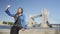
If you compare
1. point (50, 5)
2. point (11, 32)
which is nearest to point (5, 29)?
point (11, 32)

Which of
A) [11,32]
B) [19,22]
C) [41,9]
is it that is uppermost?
[41,9]

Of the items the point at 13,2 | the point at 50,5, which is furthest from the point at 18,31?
the point at 50,5

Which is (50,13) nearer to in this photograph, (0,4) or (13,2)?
(13,2)

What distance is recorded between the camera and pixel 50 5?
78.7 inches

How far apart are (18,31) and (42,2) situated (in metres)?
0.48

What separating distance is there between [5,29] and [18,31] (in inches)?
6.4

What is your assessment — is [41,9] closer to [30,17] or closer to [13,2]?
[30,17]

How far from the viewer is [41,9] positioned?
1.98m

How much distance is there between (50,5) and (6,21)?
0.59 meters

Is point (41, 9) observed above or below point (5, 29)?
above

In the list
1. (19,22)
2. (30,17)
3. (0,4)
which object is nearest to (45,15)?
(30,17)

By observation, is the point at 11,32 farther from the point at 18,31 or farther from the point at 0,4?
the point at 0,4

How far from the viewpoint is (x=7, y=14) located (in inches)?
78.8

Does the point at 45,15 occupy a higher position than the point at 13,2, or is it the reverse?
the point at 13,2
